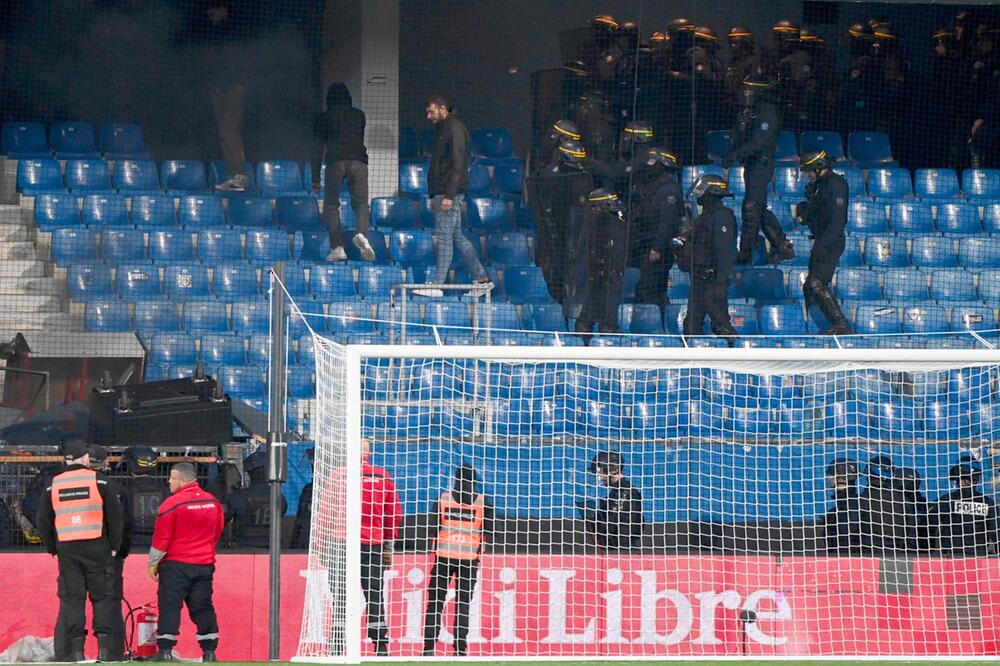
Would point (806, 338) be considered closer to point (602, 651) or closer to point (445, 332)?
point (445, 332)

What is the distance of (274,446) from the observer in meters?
8.73

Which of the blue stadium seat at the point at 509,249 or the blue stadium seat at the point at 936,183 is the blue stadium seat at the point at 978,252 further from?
the blue stadium seat at the point at 509,249

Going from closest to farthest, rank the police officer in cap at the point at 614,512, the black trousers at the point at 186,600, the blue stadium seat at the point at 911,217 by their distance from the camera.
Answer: the black trousers at the point at 186,600
the police officer in cap at the point at 614,512
the blue stadium seat at the point at 911,217

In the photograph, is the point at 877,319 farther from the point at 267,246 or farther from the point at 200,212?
the point at 200,212

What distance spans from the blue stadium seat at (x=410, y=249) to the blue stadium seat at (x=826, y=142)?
419 cm

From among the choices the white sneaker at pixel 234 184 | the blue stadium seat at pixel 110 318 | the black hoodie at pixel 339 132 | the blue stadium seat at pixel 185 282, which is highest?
the black hoodie at pixel 339 132

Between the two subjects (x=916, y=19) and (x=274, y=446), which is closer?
(x=274, y=446)

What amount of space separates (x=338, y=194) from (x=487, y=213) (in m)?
1.53

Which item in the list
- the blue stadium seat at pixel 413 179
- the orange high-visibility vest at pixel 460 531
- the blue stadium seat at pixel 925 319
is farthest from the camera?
the blue stadium seat at pixel 413 179

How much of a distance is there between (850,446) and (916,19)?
646cm

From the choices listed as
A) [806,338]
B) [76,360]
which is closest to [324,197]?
[76,360]

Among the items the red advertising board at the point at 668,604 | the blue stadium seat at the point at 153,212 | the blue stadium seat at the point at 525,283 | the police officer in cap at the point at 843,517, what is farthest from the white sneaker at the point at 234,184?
the police officer in cap at the point at 843,517

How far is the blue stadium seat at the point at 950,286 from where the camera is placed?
47.0ft

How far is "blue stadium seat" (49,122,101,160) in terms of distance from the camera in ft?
47.6
